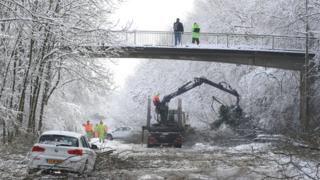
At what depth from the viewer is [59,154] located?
15.8 m

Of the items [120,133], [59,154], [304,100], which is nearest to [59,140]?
[59,154]

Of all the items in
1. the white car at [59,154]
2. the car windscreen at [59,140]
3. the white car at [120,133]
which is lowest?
the white car at [120,133]

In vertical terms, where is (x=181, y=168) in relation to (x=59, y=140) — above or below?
below

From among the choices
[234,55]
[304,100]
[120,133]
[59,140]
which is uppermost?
[234,55]

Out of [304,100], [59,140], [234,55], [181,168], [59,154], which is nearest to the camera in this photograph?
[59,154]

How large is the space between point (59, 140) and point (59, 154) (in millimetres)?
560

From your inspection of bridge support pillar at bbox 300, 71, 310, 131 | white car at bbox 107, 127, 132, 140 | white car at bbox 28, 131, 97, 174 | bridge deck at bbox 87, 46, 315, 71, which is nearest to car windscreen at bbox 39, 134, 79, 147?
white car at bbox 28, 131, 97, 174

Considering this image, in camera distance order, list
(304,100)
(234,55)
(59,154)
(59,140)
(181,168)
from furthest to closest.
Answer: (234,55)
(304,100)
(181,168)
(59,140)
(59,154)

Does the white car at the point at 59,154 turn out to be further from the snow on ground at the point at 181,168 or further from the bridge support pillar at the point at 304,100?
the bridge support pillar at the point at 304,100

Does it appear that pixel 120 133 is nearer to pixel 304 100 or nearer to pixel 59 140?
pixel 304 100

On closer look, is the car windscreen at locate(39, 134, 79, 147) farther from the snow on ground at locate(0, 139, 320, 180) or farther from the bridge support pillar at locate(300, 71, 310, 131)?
the bridge support pillar at locate(300, 71, 310, 131)

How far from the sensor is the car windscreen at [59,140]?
52.7 feet

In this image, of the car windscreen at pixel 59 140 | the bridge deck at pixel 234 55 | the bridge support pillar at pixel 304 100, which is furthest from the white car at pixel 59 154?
the bridge support pillar at pixel 304 100

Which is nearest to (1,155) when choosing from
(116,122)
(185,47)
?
(185,47)
